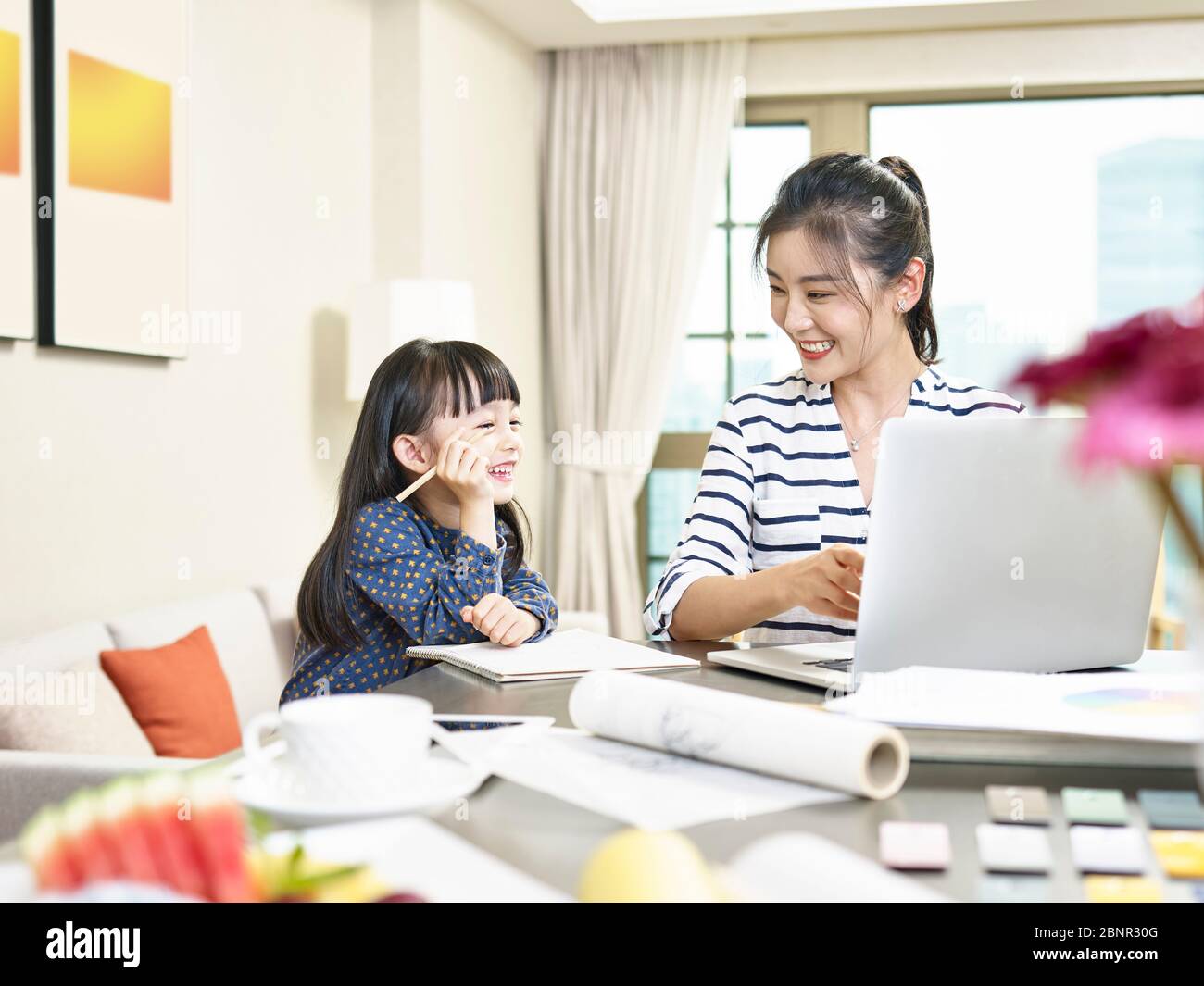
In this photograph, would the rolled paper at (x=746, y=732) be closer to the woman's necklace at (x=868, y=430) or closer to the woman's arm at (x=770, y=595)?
the woman's arm at (x=770, y=595)

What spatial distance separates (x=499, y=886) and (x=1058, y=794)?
0.40m

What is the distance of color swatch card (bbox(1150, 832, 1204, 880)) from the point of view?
0.60 metres

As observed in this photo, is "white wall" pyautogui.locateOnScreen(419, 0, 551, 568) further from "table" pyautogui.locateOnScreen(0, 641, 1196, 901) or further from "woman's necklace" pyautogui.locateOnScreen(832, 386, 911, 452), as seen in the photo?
"table" pyautogui.locateOnScreen(0, 641, 1196, 901)

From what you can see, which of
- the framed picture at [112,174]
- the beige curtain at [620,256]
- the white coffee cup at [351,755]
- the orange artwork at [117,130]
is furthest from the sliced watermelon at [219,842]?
the beige curtain at [620,256]

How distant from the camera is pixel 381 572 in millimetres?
1520

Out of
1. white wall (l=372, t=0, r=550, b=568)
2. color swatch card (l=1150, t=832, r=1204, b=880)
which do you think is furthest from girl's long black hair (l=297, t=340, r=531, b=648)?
white wall (l=372, t=0, r=550, b=568)

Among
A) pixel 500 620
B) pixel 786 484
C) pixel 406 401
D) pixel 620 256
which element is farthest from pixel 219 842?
pixel 620 256

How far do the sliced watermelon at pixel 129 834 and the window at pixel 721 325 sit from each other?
4.45 metres

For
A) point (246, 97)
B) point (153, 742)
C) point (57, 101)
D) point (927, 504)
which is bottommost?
point (153, 742)

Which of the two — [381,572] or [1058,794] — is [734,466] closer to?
[381,572]

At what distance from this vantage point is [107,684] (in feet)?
6.97

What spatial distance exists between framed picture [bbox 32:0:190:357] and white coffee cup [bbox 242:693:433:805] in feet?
6.46

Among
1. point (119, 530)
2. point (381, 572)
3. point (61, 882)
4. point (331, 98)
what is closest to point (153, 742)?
point (119, 530)

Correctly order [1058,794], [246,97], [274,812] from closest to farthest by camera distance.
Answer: [274,812] → [1058,794] → [246,97]
